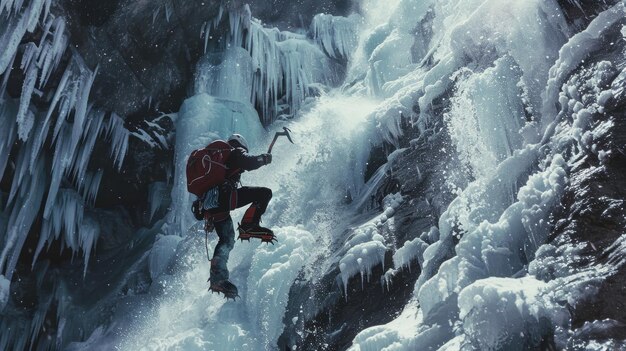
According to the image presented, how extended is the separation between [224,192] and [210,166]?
26 centimetres

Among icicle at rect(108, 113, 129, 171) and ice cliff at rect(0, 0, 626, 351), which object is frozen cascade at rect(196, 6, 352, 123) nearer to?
ice cliff at rect(0, 0, 626, 351)

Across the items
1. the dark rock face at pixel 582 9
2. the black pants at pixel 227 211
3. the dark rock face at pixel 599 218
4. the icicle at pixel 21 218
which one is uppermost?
the icicle at pixel 21 218

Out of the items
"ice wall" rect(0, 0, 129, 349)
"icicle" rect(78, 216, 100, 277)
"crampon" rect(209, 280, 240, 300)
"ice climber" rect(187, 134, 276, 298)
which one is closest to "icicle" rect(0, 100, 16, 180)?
"ice wall" rect(0, 0, 129, 349)

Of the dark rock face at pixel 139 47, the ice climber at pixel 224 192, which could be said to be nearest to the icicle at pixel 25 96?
the dark rock face at pixel 139 47

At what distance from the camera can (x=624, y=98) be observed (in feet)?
15.3

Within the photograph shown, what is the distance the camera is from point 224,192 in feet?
18.2

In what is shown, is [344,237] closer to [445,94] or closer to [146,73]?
[445,94]

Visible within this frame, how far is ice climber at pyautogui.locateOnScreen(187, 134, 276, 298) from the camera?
5.47m

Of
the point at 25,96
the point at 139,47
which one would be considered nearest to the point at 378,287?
the point at 25,96

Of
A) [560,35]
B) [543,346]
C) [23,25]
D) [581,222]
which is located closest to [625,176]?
[581,222]

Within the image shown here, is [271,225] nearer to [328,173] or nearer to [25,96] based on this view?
[328,173]

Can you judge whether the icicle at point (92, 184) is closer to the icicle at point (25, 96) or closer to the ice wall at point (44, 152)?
the ice wall at point (44, 152)

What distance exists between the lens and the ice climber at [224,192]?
5468mm

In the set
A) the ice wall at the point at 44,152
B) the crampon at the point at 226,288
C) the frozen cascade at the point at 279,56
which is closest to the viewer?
the crampon at the point at 226,288
